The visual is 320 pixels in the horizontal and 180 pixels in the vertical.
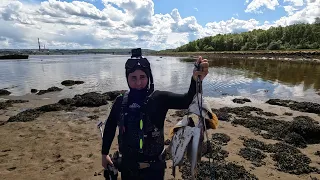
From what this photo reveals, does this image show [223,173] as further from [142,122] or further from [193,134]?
[193,134]

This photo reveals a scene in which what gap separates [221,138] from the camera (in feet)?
34.1

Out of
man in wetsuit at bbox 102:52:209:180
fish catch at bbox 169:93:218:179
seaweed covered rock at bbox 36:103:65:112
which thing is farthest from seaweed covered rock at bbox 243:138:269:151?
seaweed covered rock at bbox 36:103:65:112

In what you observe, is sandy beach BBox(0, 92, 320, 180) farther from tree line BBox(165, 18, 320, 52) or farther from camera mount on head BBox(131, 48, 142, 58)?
tree line BBox(165, 18, 320, 52)

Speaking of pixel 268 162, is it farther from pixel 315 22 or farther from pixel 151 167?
pixel 315 22

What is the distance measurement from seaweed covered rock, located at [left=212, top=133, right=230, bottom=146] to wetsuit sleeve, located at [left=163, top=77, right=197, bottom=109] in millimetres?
6683

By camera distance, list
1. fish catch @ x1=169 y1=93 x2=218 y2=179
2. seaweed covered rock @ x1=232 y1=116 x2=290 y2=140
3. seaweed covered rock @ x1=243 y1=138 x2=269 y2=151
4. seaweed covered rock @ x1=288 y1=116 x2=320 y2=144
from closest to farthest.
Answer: fish catch @ x1=169 y1=93 x2=218 y2=179 → seaweed covered rock @ x1=243 y1=138 x2=269 y2=151 → seaweed covered rock @ x1=288 y1=116 x2=320 y2=144 → seaweed covered rock @ x1=232 y1=116 x2=290 y2=140

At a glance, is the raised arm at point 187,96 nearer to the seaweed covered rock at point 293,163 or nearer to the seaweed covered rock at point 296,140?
the seaweed covered rock at point 293,163

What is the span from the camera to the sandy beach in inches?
303

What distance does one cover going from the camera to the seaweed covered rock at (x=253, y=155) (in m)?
8.44

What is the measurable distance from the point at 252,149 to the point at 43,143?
Result: 8007 millimetres

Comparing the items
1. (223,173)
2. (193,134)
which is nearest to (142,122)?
(193,134)

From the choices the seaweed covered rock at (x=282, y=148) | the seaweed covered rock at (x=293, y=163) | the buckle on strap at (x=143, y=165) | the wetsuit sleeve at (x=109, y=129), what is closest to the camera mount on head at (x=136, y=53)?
the wetsuit sleeve at (x=109, y=129)

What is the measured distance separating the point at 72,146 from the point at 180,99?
7232 mm

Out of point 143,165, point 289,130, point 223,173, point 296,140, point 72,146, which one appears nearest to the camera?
point 143,165
